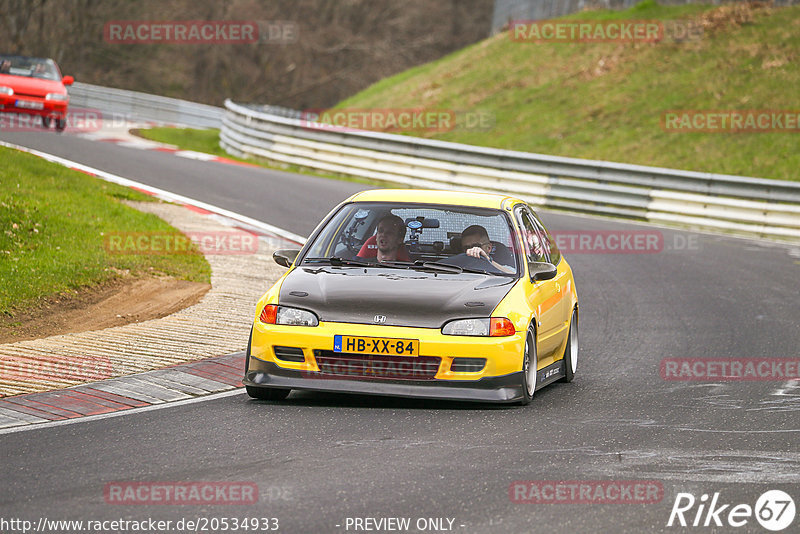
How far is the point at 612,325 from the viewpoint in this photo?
482 inches

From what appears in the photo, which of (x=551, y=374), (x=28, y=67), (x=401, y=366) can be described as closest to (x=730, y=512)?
(x=401, y=366)

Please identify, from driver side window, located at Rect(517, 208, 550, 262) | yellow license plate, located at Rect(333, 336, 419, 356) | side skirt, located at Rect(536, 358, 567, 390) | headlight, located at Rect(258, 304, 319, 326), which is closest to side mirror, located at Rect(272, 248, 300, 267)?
headlight, located at Rect(258, 304, 319, 326)

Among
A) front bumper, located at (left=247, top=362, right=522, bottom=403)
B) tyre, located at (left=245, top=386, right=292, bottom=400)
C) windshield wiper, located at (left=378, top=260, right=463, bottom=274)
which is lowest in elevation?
tyre, located at (left=245, top=386, right=292, bottom=400)

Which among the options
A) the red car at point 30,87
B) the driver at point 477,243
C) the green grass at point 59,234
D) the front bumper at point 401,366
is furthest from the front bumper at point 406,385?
the red car at point 30,87

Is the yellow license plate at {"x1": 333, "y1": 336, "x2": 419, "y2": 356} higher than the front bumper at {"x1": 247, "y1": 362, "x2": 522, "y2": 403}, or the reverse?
the yellow license plate at {"x1": 333, "y1": 336, "x2": 419, "y2": 356}

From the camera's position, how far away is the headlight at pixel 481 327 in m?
7.84

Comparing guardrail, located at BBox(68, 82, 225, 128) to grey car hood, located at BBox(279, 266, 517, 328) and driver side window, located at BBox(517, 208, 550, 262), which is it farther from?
grey car hood, located at BBox(279, 266, 517, 328)

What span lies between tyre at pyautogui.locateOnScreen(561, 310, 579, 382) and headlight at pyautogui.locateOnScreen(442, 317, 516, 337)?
168 cm

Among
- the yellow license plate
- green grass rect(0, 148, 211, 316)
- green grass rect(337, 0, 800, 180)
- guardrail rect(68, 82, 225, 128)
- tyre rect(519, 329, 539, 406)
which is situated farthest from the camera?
guardrail rect(68, 82, 225, 128)

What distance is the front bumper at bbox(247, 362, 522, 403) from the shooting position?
775cm

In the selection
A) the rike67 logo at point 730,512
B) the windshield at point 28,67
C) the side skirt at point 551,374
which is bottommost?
the side skirt at point 551,374

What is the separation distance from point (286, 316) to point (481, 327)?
1332 millimetres

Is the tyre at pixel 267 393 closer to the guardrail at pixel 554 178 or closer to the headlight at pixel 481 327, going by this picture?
the headlight at pixel 481 327

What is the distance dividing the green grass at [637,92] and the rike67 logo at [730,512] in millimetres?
20688
